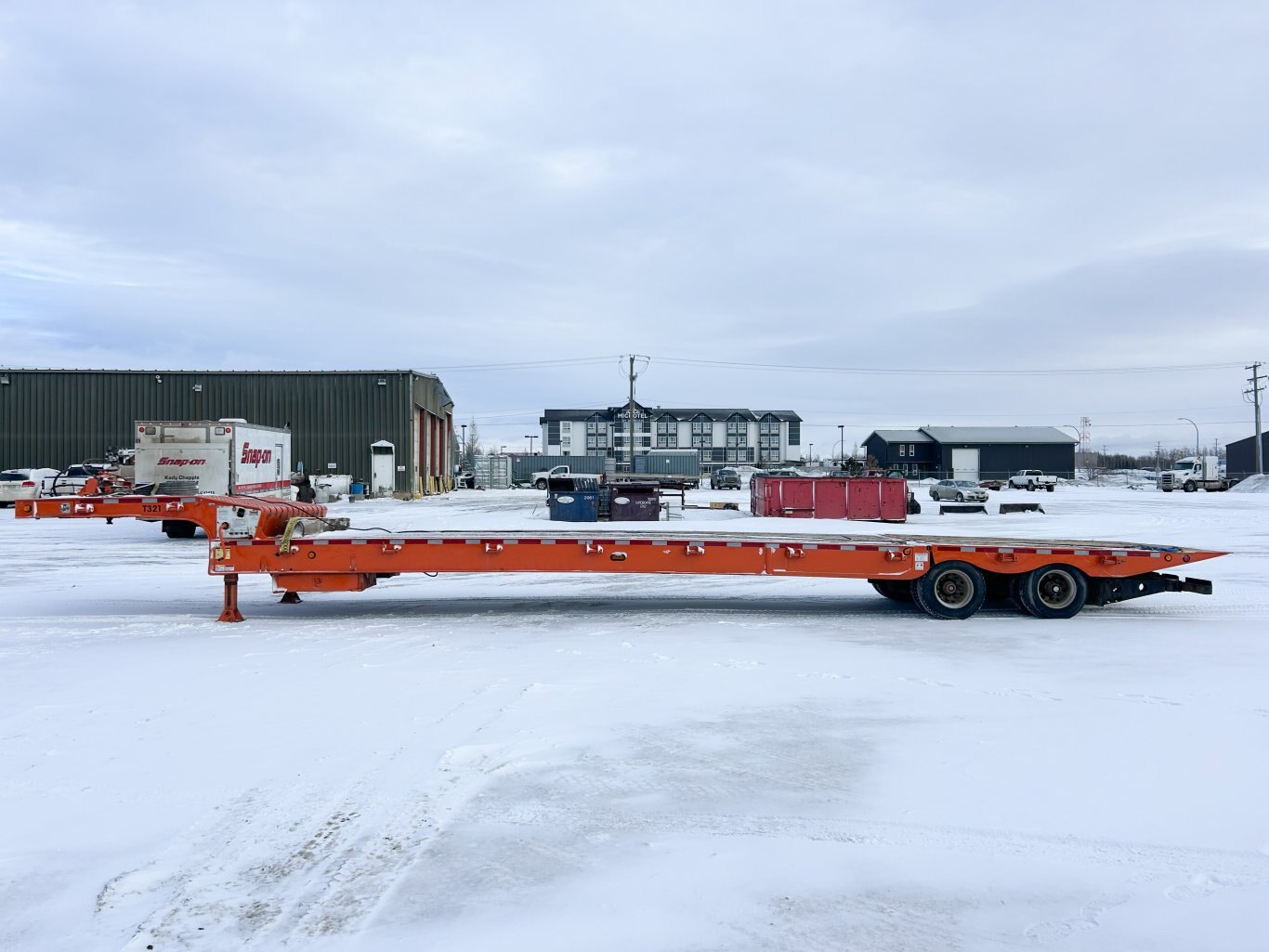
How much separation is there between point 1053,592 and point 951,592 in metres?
1.25

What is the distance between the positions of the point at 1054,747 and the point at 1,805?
652 centimetres

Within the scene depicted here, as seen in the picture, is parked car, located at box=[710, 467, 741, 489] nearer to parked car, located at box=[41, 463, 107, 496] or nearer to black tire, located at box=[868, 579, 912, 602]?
parked car, located at box=[41, 463, 107, 496]

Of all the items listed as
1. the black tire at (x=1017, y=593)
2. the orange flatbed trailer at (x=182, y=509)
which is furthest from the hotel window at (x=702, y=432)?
the black tire at (x=1017, y=593)

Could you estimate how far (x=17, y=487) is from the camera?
33.0 metres

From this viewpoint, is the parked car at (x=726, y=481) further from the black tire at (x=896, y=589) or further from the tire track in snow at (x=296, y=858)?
the tire track in snow at (x=296, y=858)

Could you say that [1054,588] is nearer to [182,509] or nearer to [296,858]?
[296,858]

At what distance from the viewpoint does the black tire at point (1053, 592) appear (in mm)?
10734

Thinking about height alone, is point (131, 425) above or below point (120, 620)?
above

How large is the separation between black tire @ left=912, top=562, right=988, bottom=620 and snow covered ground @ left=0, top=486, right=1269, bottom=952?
1.24 feet

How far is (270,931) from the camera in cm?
377

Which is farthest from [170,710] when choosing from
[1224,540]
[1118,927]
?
[1224,540]

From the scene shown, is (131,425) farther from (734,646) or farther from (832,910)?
(832,910)

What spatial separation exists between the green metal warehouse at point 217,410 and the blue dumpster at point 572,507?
55.4 ft

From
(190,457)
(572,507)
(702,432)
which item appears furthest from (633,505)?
(702,432)
